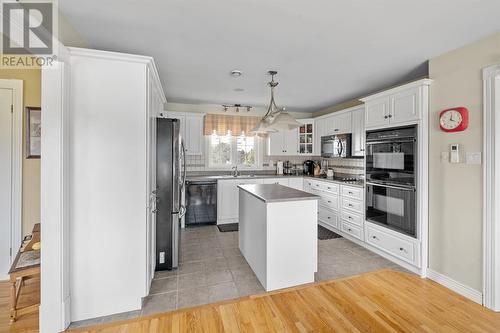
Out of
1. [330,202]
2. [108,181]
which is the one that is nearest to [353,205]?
[330,202]

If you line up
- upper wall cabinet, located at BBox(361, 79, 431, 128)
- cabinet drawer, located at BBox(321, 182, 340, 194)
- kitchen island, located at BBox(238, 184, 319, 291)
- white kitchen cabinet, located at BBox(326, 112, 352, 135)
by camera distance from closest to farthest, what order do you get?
1. kitchen island, located at BBox(238, 184, 319, 291)
2. upper wall cabinet, located at BBox(361, 79, 431, 128)
3. cabinet drawer, located at BBox(321, 182, 340, 194)
4. white kitchen cabinet, located at BBox(326, 112, 352, 135)

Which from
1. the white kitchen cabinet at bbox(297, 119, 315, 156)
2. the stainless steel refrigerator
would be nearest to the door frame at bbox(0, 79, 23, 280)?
the stainless steel refrigerator

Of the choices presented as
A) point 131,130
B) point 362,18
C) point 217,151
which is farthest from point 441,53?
point 217,151

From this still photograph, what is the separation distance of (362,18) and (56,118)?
2.48 m

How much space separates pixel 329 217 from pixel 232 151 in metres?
2.45

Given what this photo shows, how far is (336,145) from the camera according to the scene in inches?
175

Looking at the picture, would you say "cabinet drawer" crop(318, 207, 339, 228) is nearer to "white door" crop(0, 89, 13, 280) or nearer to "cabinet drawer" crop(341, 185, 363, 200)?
"cabinet drawer" crop(341, 185, 363, 200)

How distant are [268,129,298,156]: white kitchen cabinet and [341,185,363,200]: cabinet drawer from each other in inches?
68.2

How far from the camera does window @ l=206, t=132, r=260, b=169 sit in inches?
201

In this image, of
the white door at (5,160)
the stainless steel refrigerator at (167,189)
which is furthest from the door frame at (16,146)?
the stainless steel refrigerator at (167,189)

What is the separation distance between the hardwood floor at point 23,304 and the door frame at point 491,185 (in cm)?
380

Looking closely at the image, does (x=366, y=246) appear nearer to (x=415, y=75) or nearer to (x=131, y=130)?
(x=415, y=75)

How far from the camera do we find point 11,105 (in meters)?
2.35

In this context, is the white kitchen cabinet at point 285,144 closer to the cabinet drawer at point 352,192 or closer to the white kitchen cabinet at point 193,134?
the white kitchen cabinet at point 193,134
